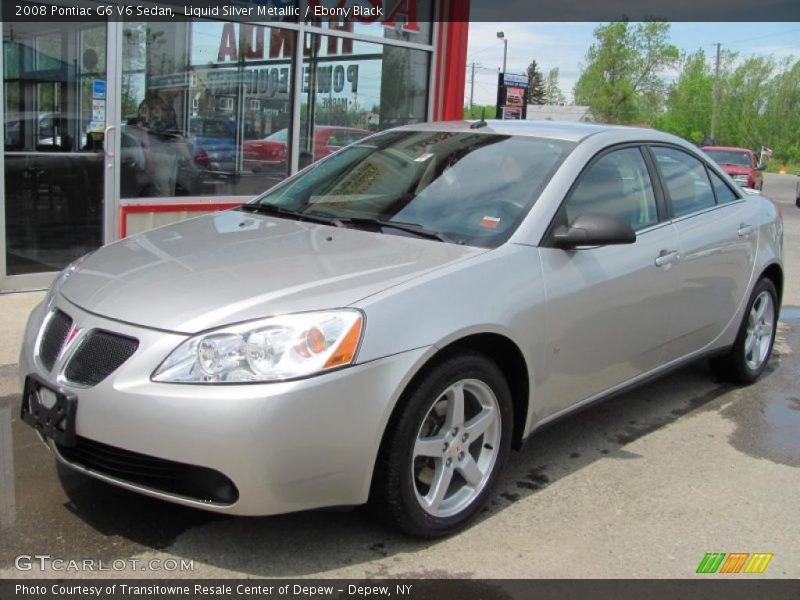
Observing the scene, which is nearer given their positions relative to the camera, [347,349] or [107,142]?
[347,349]

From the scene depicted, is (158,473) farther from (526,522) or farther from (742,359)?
(742,359)

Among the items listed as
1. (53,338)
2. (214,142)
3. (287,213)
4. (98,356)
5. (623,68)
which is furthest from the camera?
(623,68)

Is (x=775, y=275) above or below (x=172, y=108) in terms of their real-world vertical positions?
below

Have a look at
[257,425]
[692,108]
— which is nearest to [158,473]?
[257,425]

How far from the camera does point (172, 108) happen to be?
7.73 meters

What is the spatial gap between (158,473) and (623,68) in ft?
202

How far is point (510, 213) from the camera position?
11.9ft

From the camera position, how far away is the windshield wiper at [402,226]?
3541 millimetres

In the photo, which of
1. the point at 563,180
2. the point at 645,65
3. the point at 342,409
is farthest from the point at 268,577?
the point at 645,65

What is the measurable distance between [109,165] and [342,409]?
5240mm

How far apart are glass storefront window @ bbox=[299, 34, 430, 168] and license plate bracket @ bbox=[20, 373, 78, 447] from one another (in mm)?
6299

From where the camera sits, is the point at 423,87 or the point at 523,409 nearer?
the point at 523,409

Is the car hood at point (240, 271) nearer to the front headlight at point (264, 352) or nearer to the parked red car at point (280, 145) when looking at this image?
the front headlight at point (264, 352)

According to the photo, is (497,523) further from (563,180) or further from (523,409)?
(563,180)
